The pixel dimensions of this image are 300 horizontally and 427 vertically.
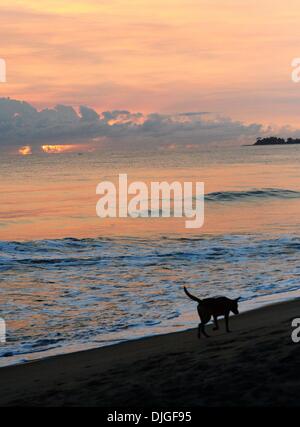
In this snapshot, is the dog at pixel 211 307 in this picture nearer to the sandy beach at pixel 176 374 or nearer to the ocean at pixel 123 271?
the sandy beach at pixel 176 374

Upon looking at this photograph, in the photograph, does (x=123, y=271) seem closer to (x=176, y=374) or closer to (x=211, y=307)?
(x=211, y=307)

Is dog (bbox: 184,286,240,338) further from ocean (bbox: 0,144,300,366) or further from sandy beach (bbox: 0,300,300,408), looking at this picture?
ocean (bbox: 0,144,300,366)

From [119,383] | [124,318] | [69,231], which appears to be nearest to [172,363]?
[119,383]

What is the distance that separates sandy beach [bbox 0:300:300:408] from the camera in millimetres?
6016

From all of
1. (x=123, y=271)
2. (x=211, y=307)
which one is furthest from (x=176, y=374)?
(x=123, y=271)

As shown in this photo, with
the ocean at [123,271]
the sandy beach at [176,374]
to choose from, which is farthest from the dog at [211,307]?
the ocean at [123,271]

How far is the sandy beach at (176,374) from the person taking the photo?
19.7ft

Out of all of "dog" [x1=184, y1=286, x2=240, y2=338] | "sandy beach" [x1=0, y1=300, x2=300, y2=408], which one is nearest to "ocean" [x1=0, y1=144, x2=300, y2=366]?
"sandy beach" [x1=0, y1=300, x2=300, y2=408]

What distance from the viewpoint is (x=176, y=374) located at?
6949 mm

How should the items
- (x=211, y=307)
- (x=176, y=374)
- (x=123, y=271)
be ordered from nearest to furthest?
1. (x=176, y=374)
2. (x=211, y=307)
3. (x=123, y=271)

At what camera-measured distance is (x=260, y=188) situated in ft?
169

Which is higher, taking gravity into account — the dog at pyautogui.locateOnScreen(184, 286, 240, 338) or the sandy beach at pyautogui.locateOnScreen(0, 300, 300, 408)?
the dog at pyautogui.locateOnScreen(184, 286, 240, 338)
